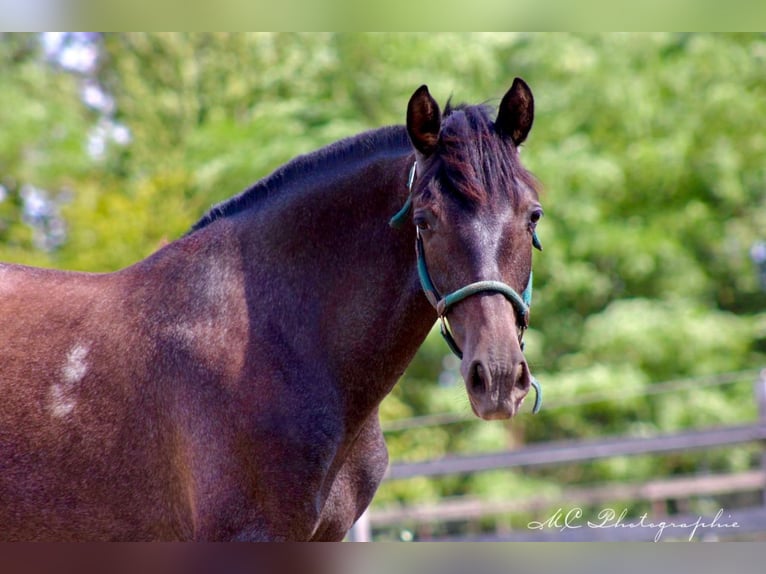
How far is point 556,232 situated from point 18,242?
24.4 ft

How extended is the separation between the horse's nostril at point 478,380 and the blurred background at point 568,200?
30.4 ft

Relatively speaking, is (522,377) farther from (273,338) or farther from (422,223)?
(273,338)

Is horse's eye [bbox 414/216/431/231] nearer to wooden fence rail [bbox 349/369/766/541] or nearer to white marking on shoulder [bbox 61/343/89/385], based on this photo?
white marking on shoulder [bbox 61/343/89/385]

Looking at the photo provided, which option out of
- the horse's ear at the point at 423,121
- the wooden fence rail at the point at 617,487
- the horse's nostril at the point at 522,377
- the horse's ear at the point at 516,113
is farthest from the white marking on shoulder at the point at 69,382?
the wooden fence rail at the point at 617,487

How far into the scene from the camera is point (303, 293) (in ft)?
10.5

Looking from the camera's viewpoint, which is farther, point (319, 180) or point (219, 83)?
point (219, 83)

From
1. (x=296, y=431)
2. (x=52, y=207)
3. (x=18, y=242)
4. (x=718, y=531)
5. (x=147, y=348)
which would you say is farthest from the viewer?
(x=52, y=207)

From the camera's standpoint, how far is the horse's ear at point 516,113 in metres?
3.02

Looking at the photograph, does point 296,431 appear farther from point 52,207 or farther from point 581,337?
point 52,207

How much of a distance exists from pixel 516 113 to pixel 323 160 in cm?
73

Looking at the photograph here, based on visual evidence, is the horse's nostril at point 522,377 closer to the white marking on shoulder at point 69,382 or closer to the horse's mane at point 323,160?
the horse's mane at point 323,160

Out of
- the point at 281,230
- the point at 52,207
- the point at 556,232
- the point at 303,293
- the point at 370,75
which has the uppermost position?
the point at 370,75

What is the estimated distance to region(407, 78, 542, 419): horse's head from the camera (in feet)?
8.84

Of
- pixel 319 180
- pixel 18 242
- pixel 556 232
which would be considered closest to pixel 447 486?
pixel 556 232
